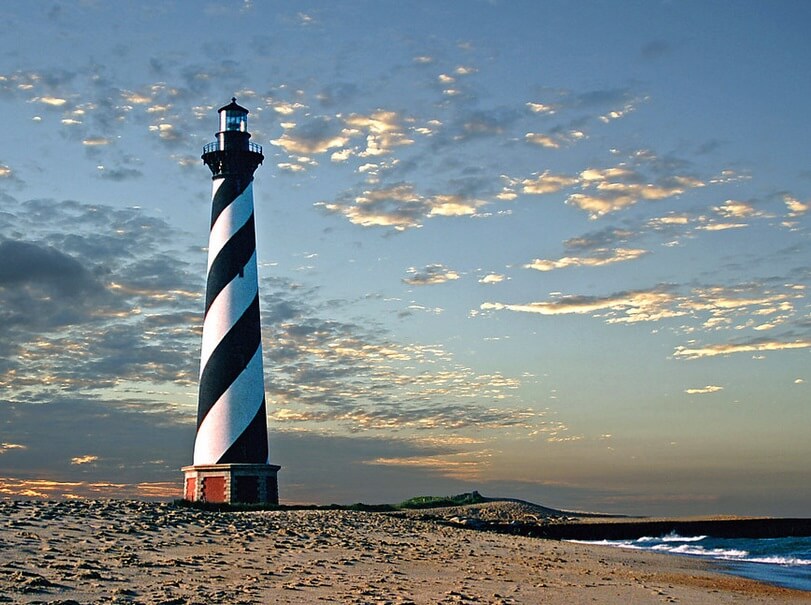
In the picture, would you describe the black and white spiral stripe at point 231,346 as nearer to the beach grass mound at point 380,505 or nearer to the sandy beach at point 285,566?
the beach grass mound at point 380,505

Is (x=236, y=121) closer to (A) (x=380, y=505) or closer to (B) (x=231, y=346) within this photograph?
(B) (x=231, y=346)

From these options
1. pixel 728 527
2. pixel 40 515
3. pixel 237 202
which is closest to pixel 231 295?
pixel 237 202

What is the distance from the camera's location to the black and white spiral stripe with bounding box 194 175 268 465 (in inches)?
1543

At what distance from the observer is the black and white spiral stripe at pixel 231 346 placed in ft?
129

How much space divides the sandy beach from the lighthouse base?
392 inches

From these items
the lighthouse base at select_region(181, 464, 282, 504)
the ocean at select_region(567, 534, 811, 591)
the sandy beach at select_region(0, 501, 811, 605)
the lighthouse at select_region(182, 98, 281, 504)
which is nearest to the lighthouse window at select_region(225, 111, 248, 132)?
the lighthouse at select_region(182, 98, 281, 504)

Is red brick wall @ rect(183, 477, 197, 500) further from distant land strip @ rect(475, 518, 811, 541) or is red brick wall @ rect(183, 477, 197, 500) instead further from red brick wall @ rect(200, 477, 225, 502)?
distant land strip @ rect(475, 518, 811, 541)

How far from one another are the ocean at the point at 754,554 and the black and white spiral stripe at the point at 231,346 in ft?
53.4

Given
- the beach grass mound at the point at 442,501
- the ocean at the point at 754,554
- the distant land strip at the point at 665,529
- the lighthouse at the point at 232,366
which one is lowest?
the ocean at the point at 754,554

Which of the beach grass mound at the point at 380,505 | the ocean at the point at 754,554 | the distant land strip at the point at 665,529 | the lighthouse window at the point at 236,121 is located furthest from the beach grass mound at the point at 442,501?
the lighthouse window at the point at 236,121

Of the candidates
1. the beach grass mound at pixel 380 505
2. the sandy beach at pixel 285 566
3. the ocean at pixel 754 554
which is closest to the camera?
the sandy beach at pixel 285 566

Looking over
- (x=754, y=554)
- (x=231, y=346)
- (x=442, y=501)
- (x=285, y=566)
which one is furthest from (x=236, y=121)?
(x=754, y=554)

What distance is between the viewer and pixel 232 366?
39438 mm

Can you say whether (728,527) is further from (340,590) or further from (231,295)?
(340,590)
